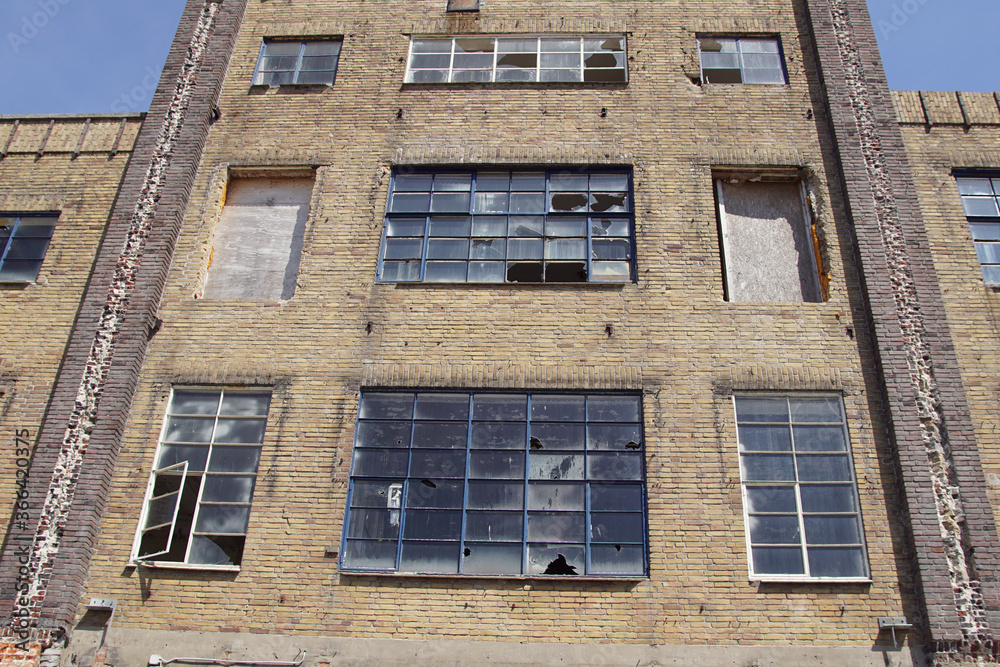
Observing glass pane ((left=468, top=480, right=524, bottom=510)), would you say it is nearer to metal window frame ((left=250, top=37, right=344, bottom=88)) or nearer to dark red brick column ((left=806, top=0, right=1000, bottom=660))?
dark red brick column ((left=806, top=0, right=1000, bottom=660))

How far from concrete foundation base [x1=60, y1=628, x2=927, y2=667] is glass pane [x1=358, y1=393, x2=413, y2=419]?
276 centimetres

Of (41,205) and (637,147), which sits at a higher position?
(637,147)

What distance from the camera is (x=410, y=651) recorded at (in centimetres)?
895

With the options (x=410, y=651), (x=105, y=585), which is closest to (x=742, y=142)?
(x=410, y=651)

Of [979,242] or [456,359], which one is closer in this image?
[456,359]

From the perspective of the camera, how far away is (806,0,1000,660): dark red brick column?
354 inches

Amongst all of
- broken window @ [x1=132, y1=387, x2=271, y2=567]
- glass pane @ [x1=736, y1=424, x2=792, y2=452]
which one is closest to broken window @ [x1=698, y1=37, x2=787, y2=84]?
glass pane @ [x1=736, y1=424, x2=792, y2=452]

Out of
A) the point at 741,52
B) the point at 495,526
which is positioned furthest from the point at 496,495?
the point at 741,52

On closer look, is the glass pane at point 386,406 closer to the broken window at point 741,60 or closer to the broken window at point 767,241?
the broken window at point 767,241

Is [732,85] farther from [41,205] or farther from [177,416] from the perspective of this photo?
[41,205]

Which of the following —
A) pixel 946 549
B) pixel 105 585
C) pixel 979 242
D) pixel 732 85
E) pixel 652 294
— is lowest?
pixel 105 585

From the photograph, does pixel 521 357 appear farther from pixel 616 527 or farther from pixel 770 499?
pixel 770 499

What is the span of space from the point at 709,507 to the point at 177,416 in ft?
22.6

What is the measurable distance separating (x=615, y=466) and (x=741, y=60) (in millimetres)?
7631
